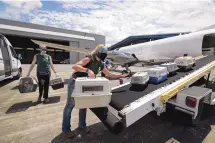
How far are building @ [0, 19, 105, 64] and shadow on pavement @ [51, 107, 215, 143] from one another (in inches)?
1128

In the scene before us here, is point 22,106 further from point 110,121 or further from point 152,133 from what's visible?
point 152,133

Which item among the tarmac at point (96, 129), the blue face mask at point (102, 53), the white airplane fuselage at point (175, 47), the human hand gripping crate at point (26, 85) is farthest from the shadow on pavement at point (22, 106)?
the white airplane fuselage at point (175, 47)

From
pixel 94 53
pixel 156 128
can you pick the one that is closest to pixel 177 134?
pixel 156 128

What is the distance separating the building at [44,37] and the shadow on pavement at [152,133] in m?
28.6

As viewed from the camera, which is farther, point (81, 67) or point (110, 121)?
point (81, 67)

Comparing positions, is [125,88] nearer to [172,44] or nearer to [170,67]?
[170,67]

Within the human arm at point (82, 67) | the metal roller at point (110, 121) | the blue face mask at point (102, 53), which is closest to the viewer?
the metal roller at point (110, 121)

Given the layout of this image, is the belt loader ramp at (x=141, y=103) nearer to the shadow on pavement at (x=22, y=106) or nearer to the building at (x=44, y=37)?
the shadow on pavement at (x=22, y=106)

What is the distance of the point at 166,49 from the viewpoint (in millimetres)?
8109

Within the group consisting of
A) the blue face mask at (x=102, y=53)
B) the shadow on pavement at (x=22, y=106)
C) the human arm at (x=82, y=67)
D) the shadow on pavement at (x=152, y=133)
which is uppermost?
the blue face mask at (x=102, y=53)

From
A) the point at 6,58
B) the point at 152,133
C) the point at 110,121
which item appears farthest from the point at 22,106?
the point at 152,133

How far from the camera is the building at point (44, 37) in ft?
83.0

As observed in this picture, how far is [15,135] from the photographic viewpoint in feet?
8.96

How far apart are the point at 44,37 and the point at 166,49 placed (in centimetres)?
2627
